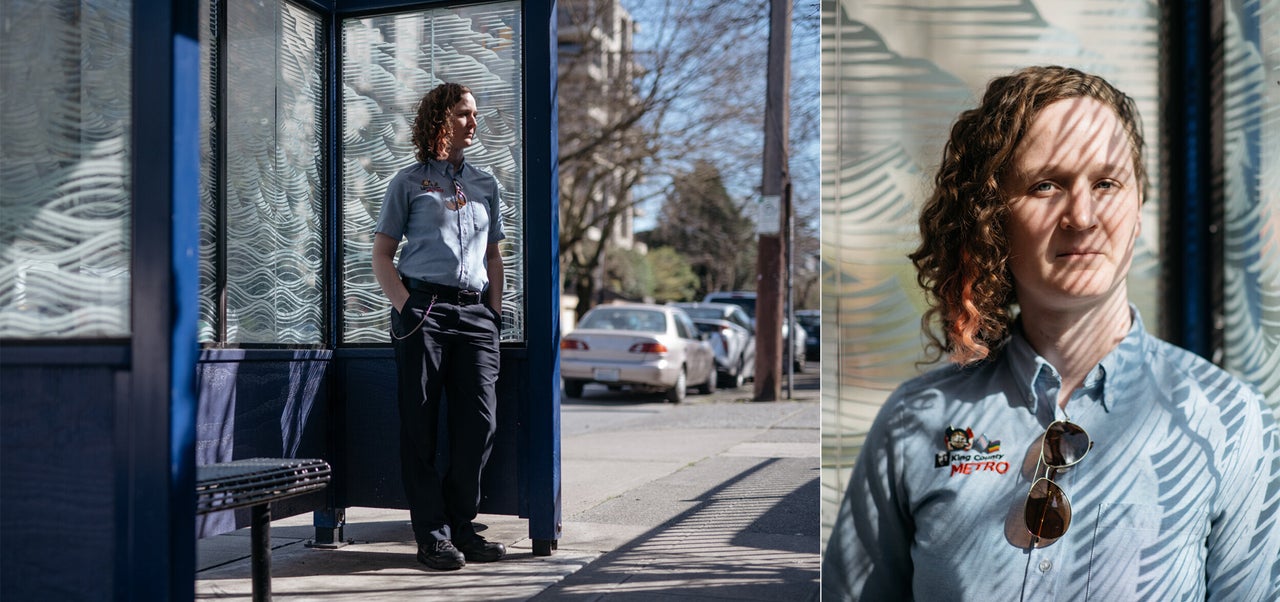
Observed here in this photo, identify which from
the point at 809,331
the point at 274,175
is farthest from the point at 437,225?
the point at 809,331

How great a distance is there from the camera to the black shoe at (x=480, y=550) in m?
5.04

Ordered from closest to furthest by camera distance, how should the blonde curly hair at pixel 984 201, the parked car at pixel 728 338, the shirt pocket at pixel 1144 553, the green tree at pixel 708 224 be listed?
1. the shirt pocket at pixel 1144 553
2. the blonde curly hair at pixel 984 201
3. the parked car at pixel 728 338
4. the green tree at pixel 708 224

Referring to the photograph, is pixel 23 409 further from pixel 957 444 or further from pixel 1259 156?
pixel 1259 156

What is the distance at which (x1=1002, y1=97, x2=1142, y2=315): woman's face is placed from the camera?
1.88 meters

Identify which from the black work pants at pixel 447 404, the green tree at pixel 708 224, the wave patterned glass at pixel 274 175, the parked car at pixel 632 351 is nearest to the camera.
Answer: the black work pants at pixel 447 404

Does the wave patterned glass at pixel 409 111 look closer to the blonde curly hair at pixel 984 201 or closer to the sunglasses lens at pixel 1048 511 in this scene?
the blonde curly hair at pixel 984 201

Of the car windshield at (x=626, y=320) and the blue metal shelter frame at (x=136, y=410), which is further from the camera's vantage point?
the car windshield at (x=626, y=320)

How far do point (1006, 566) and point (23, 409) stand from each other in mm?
2470

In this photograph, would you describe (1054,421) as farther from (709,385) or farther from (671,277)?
(671,277)

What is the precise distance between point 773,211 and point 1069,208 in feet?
46.0

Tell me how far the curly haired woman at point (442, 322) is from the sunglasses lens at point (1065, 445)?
11.0 feet

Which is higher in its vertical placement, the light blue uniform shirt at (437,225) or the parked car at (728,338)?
the light blue uniform shirt at (437,225)

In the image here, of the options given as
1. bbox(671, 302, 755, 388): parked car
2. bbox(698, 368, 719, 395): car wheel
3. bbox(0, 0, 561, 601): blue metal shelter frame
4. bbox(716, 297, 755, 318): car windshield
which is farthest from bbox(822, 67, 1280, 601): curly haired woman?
bbox(716, 297, 755, 318): car windshield

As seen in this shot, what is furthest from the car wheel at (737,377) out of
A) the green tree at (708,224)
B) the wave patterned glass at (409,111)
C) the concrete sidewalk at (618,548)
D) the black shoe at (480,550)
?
the black shoe at (480,550)
